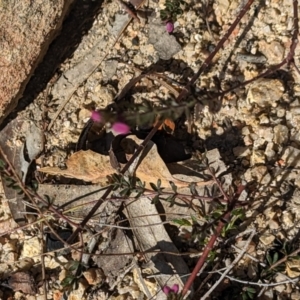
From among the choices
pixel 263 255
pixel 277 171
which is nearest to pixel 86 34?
pixel 277 171

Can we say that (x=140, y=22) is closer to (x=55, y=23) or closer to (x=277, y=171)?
(x=55, y=23)

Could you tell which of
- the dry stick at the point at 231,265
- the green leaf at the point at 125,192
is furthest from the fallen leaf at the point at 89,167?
the dry stick at the point at 231,265

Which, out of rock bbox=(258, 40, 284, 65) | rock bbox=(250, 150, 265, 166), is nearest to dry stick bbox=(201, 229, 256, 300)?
rock bbox=(250, 150, 265, 166)

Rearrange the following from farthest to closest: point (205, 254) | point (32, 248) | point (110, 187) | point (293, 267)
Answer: point (32, 248) < point (110, 187) < point (293, 267) < point (205, 254)

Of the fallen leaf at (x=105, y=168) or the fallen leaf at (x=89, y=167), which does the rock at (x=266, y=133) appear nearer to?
the fallen leaf at (x=105, y=168)

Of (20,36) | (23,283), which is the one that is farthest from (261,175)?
(20,36)

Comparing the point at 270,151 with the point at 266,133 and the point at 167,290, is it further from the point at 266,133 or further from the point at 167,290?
the point at 167,290
